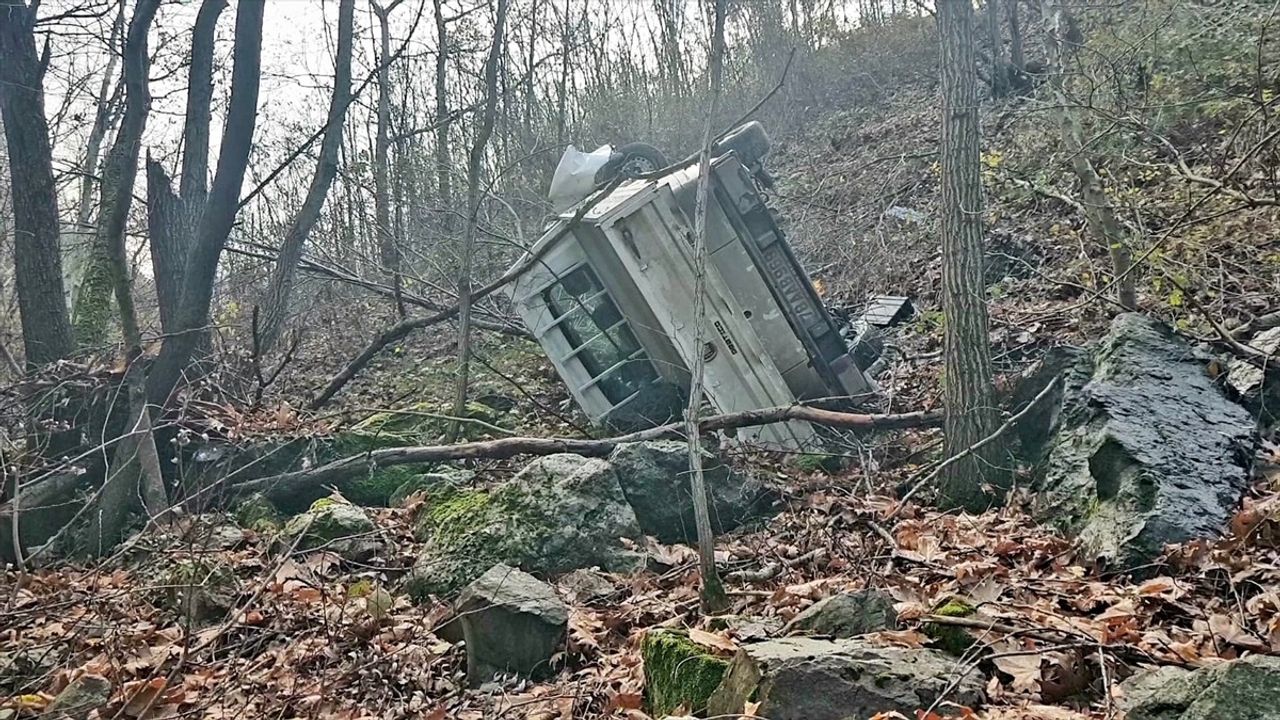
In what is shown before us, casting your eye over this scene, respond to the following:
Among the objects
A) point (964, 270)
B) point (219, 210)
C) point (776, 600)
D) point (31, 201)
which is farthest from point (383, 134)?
point (776, 600)

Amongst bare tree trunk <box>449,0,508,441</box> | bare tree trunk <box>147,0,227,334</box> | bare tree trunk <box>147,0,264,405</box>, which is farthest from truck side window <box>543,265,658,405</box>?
bare tree trunk <box>147,0,227,334</box>

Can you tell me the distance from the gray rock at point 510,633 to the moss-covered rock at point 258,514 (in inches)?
111

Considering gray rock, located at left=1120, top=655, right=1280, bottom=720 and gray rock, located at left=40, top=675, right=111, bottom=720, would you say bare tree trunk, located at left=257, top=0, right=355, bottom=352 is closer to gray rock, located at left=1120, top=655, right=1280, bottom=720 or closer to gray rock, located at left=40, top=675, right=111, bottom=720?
gray rock, located at left=40, top=675, right=111, bottom=720

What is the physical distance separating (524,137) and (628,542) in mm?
12794

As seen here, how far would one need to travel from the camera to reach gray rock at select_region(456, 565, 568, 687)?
163 inches

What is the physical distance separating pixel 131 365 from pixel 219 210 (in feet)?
4.97

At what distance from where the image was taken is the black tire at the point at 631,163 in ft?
28.5

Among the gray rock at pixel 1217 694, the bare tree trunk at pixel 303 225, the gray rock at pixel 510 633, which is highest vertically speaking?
the bare tree trunk at pixel 303 225

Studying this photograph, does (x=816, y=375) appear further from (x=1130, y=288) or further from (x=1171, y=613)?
(x=1171, y=613)

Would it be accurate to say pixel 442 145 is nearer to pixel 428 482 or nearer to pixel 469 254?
pixel 469 254

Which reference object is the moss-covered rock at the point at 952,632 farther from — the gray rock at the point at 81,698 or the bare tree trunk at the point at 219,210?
the bare tree trunk at the point at 219,210

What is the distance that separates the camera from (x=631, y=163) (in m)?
8.91

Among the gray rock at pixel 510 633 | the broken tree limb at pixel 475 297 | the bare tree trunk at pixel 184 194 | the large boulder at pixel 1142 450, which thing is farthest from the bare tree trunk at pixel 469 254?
the large boulder at pixel 1142 450

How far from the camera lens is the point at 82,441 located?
297 inches
